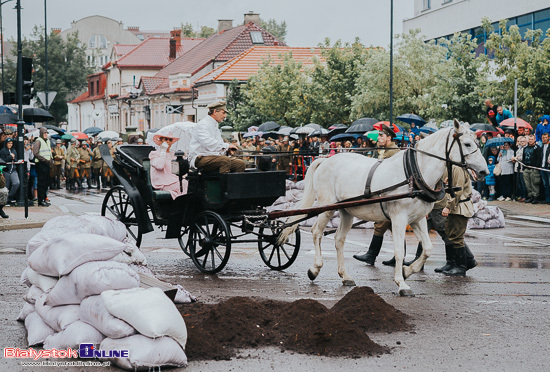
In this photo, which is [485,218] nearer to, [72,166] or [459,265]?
[459,265]

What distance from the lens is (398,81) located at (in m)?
36.7

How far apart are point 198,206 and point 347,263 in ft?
8.00

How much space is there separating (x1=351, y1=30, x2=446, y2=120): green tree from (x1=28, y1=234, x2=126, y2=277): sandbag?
1136 inches

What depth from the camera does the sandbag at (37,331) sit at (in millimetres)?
7285

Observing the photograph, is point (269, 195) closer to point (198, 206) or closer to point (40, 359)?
point (198, 206)

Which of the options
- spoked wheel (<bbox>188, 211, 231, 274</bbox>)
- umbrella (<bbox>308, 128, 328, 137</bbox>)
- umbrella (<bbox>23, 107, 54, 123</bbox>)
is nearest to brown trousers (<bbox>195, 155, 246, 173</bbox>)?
spoked wheel (<bbox>188, 211, 231, 274</bbox>)

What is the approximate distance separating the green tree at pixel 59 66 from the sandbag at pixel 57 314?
78.7 metres

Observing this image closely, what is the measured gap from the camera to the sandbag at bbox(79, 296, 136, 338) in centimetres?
667

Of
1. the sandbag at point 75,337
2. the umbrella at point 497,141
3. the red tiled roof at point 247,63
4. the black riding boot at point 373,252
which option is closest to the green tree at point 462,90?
the umbrella at point 497,141

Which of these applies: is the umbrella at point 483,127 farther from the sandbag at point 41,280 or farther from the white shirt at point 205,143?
the sandbag at point 41,280

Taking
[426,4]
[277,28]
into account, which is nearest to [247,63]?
[426,4]

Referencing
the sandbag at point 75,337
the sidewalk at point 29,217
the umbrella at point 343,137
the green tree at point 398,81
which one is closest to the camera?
the sandbag at point 75,337

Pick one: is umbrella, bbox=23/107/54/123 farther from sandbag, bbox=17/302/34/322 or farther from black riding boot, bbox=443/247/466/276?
sandbag, bbox=17/302/34/322

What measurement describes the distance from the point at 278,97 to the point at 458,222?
34135mm
